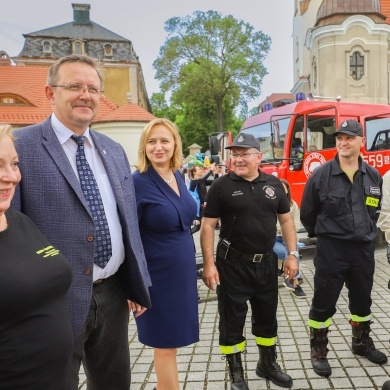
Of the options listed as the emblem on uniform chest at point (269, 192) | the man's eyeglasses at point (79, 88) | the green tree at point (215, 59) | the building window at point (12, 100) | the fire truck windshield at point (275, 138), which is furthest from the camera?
the green tree at point (215, 59)

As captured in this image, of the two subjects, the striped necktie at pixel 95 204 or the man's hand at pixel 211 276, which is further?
the man's hand at pixel 211 276

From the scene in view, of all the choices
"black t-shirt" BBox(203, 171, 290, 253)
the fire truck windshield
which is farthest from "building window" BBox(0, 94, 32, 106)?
"black t-shirt" BBox(203, 171, 290, 253)

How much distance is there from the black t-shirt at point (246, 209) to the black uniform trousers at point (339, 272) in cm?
59

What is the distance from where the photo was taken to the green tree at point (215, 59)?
3959cm

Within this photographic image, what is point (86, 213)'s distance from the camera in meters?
1.98

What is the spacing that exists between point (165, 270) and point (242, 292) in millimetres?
781

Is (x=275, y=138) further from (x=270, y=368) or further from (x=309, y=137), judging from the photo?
(x=270, y=368)

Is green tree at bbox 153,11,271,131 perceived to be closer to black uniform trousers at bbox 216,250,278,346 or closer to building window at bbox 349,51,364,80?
building window at bbox 349,51,364,80

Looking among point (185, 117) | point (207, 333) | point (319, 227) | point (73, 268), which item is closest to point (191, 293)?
point (73, 268)

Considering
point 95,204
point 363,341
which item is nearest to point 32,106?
point 363,341

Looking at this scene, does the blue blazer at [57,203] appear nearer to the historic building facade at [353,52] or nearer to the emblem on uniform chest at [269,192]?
the emblem on uniform chest at [269,192]

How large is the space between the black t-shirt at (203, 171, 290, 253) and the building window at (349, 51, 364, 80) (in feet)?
103

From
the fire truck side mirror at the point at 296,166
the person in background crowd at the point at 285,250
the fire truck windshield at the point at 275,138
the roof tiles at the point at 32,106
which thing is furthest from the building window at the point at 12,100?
the person in background crowd at the point at 285,250

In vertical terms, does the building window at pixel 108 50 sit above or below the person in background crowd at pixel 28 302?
above
